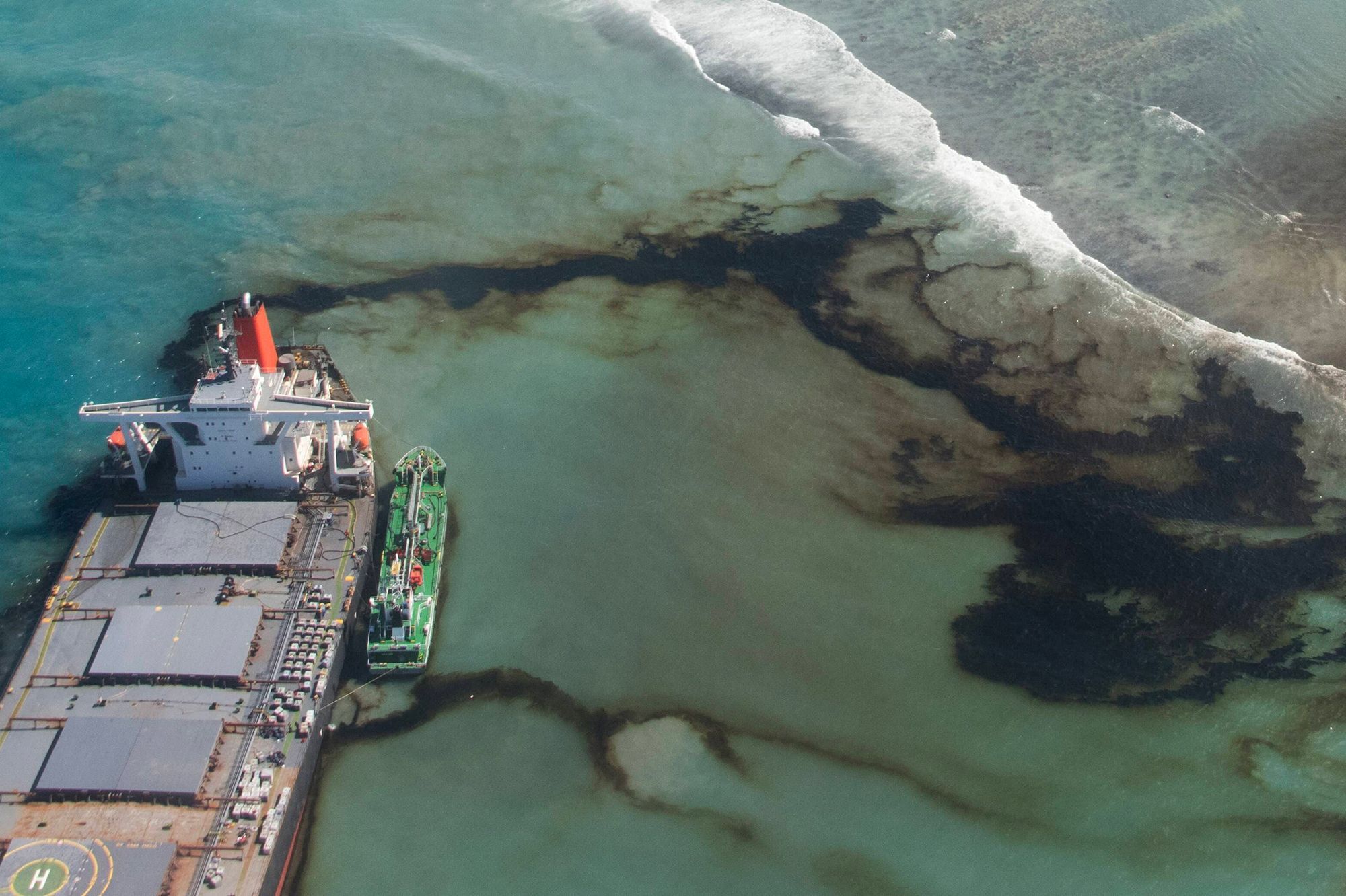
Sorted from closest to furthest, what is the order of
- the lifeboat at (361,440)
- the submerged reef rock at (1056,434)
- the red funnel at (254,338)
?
1. the red funnel at (254,338)
2. the submerged reef rock at (1056,434)
3. the lifeboat at (361,440)

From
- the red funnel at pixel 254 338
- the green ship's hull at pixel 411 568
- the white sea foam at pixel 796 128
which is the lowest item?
the green ship's hull at pixel 411 568

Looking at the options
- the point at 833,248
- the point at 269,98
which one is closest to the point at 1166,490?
the point at 833,248

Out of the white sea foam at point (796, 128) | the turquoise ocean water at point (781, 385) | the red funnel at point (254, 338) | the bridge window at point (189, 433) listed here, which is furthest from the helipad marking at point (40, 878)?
the white sea foam at point (796, 128)

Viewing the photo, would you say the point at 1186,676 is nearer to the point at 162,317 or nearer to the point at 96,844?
the point at 96,844

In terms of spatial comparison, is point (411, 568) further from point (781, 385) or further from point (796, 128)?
point (796, 128)

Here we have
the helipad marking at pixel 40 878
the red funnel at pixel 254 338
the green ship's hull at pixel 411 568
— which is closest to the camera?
the helipad marking at pixel 40 878

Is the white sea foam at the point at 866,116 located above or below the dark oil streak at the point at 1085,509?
above

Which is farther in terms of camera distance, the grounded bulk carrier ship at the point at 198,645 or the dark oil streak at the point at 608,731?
the dark oil streak at the point at 608,731

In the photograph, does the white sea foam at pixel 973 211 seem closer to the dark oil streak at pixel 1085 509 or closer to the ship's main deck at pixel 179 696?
the dark oil streak at pixel 1085 509
